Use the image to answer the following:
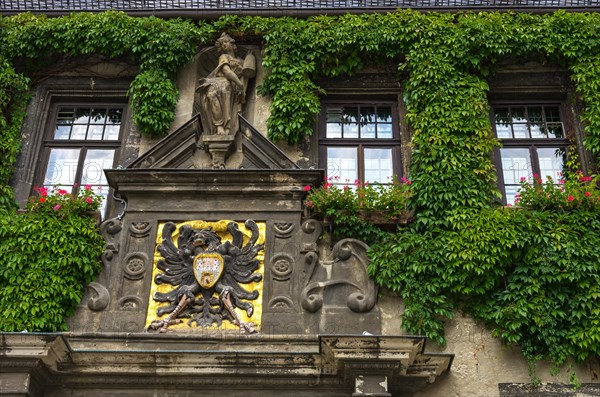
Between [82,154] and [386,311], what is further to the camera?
[82,154]

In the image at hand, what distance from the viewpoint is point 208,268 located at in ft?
31.3

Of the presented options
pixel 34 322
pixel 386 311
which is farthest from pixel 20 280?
pixel 386 311

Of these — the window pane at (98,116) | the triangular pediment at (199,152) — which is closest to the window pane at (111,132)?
the window pane at (98,116)

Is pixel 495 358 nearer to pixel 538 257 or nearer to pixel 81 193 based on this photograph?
pixel 538 257

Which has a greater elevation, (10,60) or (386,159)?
(10,60)

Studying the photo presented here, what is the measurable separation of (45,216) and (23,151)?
4.86 feet

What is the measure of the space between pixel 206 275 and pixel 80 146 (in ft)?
9.51

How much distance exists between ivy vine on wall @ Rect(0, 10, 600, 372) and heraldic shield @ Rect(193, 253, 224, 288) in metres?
1.64

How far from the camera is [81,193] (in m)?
10.3

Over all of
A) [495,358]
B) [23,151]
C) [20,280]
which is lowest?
[495,358]

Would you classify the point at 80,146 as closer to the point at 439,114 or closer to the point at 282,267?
the point at 282,267

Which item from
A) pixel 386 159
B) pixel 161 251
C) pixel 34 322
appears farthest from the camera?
pixel 386 159

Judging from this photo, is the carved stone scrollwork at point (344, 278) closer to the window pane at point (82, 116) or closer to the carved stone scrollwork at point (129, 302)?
the carved stone scrollwork at point (129, 302)

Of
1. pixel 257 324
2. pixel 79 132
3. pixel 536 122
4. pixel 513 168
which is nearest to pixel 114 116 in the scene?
pixel 79 132
